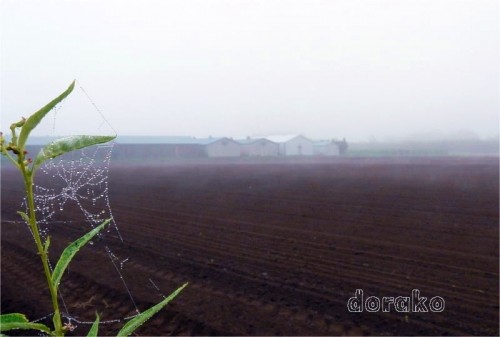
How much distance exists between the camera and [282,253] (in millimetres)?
10062

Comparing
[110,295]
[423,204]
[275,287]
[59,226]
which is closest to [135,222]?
[59,226]

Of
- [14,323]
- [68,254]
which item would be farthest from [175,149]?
[14,323]

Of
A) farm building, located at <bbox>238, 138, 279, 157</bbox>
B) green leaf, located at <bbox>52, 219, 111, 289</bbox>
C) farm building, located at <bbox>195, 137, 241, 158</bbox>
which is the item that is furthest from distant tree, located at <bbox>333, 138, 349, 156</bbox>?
green leaf, located at <bbox>52, 219, 111, 289</bbox>

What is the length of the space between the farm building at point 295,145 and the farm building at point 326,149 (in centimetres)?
197

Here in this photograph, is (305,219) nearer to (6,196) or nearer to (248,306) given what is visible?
(248,306)

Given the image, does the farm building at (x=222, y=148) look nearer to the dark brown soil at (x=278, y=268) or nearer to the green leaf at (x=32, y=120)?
the dark brown soil at (x=278, y=268)

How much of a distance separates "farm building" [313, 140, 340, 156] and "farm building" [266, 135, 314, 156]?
1972 millimetres

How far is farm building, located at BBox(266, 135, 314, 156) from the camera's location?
306ft

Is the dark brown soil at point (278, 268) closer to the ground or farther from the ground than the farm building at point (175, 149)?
closer to the ground

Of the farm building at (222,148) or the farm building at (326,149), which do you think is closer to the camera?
the farm building at (222,148)

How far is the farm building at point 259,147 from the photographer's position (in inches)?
3484

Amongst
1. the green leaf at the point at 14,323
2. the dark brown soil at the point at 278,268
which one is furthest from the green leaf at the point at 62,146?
the dark brown soil at the point at 278,268

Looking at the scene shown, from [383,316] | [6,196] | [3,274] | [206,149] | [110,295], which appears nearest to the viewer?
[383,316]

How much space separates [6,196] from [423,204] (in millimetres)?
21439
